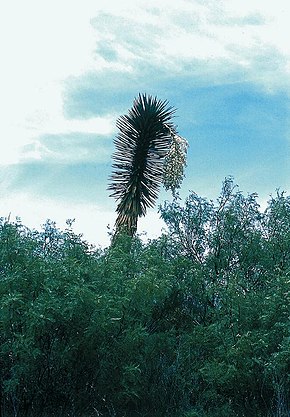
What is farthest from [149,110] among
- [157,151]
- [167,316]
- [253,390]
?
[253,390]

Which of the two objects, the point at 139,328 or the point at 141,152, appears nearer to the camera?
the point at 139,328

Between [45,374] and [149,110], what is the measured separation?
36.9 ft

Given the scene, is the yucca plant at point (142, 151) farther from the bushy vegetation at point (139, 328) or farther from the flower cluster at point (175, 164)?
the bushy vegetation at point (139, 328)

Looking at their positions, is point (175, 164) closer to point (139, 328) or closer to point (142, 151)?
point (142, 151)

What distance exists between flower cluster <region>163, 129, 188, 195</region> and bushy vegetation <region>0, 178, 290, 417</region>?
6497 millimetres

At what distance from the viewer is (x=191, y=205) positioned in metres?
13.7

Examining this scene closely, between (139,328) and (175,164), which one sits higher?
(175,164)

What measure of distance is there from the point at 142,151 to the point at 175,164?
1.24 m

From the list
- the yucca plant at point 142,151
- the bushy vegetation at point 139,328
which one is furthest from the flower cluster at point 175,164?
the bushy vegetation at point 139,328

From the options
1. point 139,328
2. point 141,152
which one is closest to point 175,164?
point 141,152

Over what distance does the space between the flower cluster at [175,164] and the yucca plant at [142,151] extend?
117mm

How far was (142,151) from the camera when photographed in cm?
2033

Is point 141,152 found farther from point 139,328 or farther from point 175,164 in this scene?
point 139,328

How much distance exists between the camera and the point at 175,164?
1958cm
